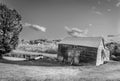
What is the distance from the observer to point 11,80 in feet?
33.9

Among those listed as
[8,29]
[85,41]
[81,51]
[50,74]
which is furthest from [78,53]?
[8,29]

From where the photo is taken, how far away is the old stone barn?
894 inches

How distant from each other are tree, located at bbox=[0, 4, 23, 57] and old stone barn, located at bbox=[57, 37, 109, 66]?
12.3 m

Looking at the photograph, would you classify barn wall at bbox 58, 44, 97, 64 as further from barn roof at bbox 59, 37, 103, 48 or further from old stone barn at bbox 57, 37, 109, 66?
barn roof at bbox 59, 37, 103, 48

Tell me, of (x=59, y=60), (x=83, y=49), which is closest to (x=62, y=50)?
(x=59, y=60)

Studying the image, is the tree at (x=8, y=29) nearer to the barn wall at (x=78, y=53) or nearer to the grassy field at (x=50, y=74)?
the grassy field at (x=50, y=74)

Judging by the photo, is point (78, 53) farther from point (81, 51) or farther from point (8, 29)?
point (8, 29)

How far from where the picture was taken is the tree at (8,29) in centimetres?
2468

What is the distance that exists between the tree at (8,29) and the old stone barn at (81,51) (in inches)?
484

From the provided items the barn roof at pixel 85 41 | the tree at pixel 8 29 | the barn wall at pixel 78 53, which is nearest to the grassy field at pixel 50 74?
the barn wall at pixel 78 53

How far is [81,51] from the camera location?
24.0m

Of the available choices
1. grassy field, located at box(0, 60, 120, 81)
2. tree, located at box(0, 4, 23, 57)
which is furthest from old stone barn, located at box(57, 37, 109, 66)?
tree, located at box(0, 4, 23, 57)

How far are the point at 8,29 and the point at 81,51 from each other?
1863cm

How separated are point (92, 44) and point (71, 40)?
5.83 metres
